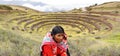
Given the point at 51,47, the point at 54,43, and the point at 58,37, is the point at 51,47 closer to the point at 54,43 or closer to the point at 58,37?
the point at 54,43

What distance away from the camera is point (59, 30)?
269 inches

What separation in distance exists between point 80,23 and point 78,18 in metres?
2.40

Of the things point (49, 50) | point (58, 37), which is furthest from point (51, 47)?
point (58, 37)

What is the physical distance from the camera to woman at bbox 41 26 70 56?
684 centimetres

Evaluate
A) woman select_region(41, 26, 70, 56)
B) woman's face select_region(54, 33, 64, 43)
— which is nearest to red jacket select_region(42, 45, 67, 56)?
woman select_region(41, 26, 70, 56)

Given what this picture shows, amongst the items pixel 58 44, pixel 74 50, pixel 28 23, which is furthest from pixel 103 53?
pixel 28 23

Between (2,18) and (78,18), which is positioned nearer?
(2,18)

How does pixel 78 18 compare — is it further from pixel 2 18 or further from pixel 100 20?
pixel 2 18

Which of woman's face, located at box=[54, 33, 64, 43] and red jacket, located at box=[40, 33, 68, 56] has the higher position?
woman's face, located at box=[54, 33, 64, 43]

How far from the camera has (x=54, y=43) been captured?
22.9 feet

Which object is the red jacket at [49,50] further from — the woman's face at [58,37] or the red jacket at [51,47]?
the woman's face at [58,37]

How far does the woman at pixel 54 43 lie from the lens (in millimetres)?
6844

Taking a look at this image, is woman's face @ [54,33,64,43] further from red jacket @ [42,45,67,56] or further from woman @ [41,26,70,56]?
red jacket @ [42,45,67,56]

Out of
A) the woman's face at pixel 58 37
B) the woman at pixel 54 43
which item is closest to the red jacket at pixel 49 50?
the woman at pixel 54 43
